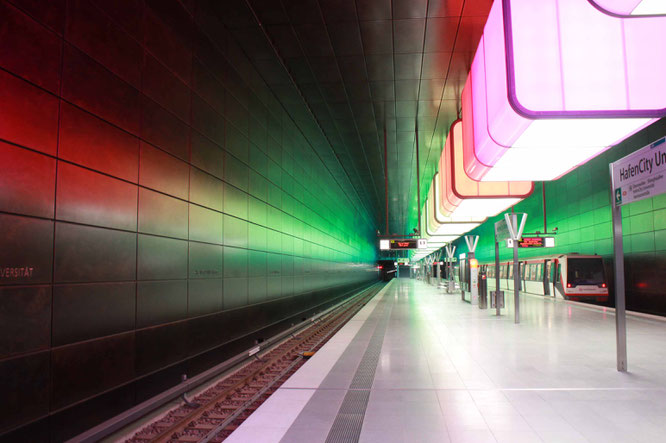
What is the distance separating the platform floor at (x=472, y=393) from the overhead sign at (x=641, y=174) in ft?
7.04

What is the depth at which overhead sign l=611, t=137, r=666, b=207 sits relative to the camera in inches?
195

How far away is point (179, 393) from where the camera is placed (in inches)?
221

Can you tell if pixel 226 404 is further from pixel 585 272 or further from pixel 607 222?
pixel 607 222

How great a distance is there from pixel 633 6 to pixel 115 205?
5.08 metres

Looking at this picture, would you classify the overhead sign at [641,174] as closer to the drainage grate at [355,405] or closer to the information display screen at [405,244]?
the drainage grate at [355,405]

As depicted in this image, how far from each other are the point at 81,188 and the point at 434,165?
16.5 m

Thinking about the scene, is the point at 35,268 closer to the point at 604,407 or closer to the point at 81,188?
the point at 81,188

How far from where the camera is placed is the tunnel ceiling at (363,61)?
7508 mm

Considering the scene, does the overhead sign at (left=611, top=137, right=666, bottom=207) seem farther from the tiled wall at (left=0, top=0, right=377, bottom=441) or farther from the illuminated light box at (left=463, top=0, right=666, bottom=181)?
the tiled wall at (left=0, top=0, right=377, bottom=441)

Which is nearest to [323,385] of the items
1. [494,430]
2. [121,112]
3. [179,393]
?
[179,393]

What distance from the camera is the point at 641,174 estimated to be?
534cm

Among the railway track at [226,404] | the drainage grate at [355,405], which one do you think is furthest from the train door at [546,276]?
the drainage grate at [355,405]

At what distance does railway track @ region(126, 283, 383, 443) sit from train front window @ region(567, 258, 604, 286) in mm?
13701

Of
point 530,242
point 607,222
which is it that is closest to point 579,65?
point 607,222
